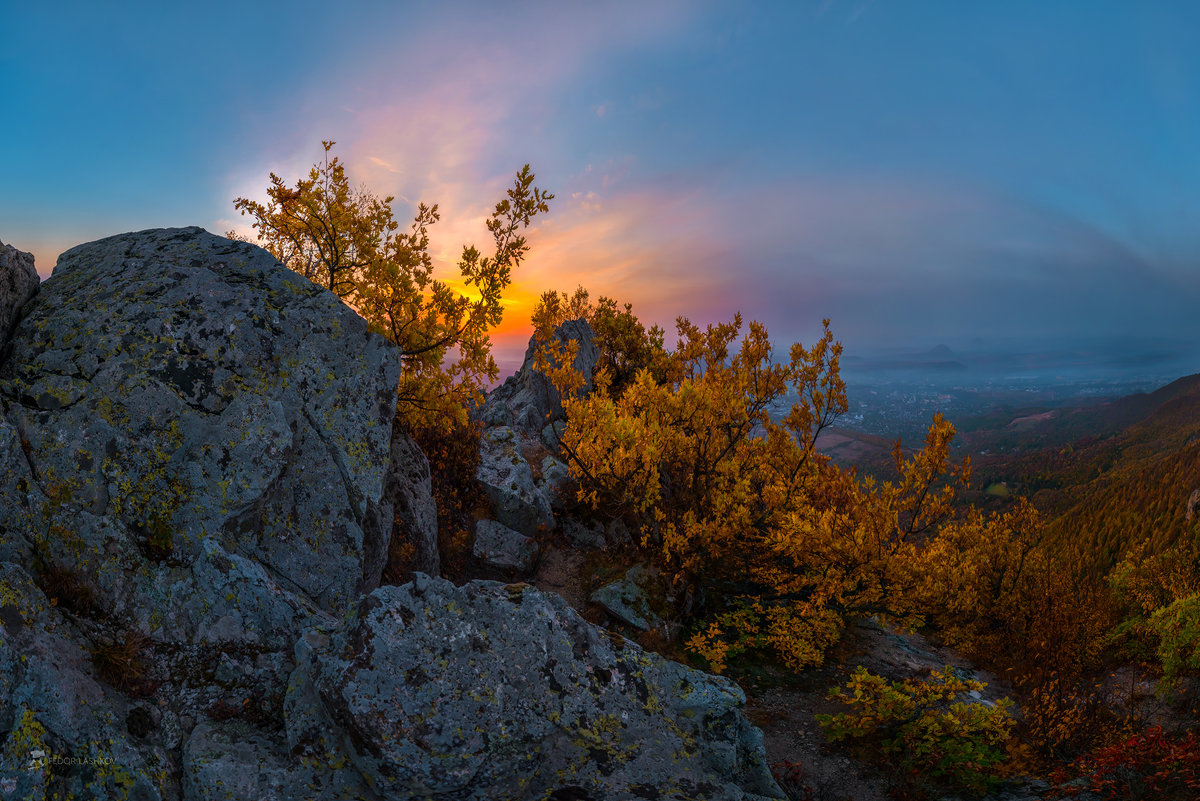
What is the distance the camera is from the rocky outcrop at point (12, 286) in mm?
7758

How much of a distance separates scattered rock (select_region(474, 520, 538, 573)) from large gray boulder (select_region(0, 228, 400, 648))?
18.5ft

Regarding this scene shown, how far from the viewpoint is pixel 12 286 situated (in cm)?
802

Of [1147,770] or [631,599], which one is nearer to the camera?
[1147,770]

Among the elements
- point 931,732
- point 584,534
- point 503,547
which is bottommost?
point 931,732

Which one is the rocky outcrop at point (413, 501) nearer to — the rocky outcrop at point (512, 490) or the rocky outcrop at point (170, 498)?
the rocky outcrop at point (170, 498)

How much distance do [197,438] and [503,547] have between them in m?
10.0

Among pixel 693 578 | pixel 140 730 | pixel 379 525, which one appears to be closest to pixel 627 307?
pixel 693 578

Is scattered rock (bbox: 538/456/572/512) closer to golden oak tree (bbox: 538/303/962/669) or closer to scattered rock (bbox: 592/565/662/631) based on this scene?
golden oak tree (bbox: 538/303/962/669)

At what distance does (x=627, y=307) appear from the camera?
34219mm

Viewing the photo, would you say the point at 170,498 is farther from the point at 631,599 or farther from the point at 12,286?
the point at 631,599

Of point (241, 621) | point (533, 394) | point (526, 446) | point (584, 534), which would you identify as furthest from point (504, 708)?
point (533, 394)

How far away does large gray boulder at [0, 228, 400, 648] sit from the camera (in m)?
6.43

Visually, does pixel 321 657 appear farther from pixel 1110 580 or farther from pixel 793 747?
pixel 1110 580

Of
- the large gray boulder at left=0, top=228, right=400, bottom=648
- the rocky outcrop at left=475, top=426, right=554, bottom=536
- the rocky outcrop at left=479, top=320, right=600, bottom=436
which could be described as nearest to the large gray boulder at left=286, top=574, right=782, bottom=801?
the large gray boulder at left=0, top=228, right=400, bottom=648
